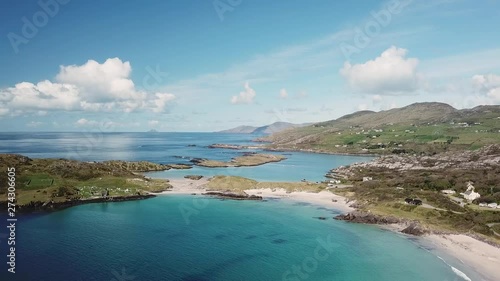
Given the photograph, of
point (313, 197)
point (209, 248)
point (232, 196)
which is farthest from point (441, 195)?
point (209, 248)

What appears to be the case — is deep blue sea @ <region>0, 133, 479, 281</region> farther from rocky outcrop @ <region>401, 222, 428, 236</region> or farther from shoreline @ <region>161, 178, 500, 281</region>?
rocky outcrop @ <region>401, 222, 428, 236</region>

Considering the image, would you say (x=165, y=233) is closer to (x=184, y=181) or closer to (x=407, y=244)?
(x=407, y=244)

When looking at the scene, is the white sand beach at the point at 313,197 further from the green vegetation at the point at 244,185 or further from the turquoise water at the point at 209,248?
the turquoise water at the point at 209,248

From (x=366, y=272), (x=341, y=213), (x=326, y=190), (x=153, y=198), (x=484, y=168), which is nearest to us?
(x=366, y=272)

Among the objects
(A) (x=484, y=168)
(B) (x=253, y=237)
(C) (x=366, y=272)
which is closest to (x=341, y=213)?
(B) (x=253, y=237)

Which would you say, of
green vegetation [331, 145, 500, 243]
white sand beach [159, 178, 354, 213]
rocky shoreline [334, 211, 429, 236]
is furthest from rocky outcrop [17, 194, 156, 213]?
green vegetation [331, 145, 500, 243]

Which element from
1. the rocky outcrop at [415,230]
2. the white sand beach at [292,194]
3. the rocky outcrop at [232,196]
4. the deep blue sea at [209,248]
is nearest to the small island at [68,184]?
the white sand beach at [292,194]

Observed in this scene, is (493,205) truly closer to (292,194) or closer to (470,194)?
(470,194)
